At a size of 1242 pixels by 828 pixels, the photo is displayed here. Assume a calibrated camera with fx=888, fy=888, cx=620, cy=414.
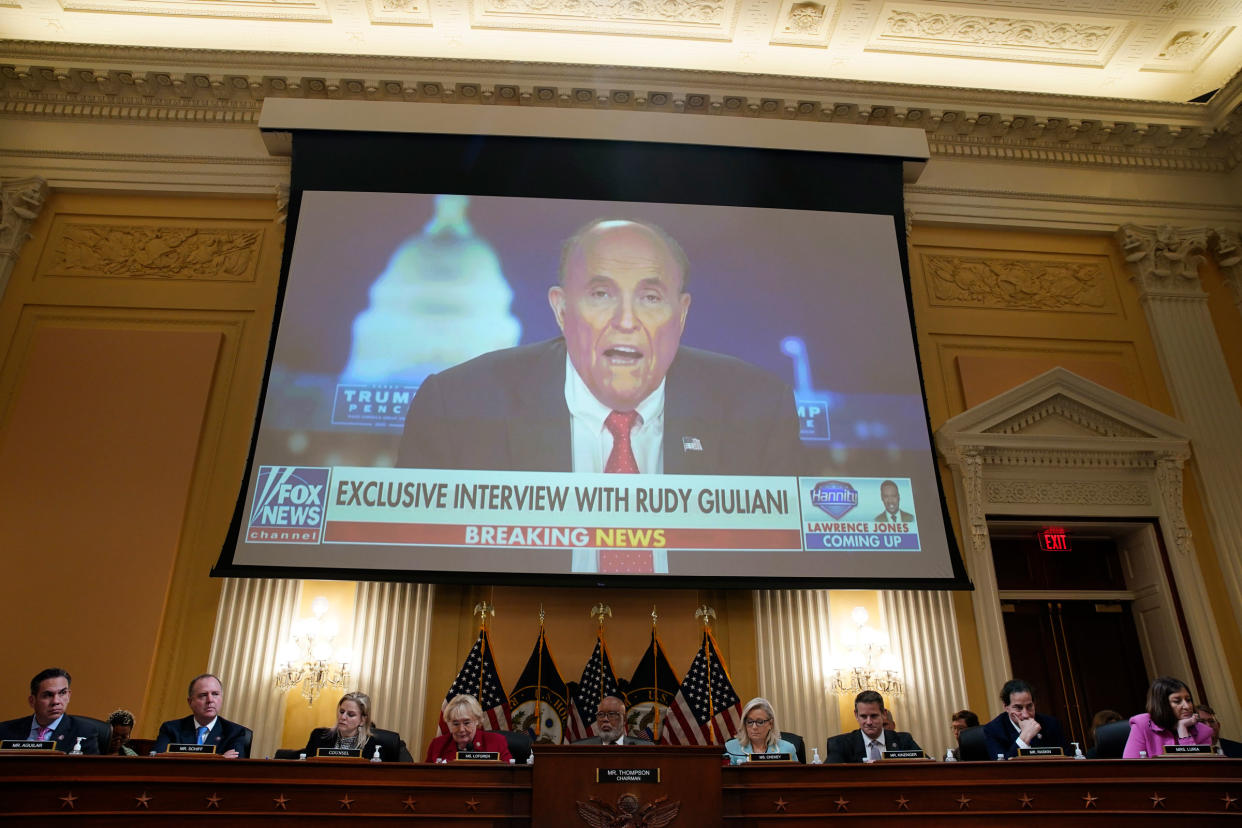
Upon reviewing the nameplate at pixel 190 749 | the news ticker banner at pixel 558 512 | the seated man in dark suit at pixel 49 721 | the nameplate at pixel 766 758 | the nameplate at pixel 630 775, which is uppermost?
the news ticker banner at pixel 558 512

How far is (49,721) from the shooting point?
4074 millimetres

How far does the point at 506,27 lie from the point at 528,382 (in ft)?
11.4

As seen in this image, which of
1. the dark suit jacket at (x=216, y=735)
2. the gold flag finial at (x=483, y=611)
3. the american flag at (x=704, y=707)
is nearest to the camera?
the dark suit jacket at (x=216, y=735)

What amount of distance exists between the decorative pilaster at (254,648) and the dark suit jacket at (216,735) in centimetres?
153

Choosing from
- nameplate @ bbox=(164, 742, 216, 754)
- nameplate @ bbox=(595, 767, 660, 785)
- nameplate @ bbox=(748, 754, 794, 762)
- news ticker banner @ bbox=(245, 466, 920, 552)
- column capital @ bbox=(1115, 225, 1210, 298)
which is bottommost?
nameplate @ bbox=(595, 767, 660, 785)

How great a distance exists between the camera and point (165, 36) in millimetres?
7832

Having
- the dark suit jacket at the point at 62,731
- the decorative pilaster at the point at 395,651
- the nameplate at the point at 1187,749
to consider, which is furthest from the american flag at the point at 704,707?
the dark suit jacket at the point at 62,731

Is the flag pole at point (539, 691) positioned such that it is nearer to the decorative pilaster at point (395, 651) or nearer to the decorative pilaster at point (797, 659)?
the decorative pilaster at point (395, 651)

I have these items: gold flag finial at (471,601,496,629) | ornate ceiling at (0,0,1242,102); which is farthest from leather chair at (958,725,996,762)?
ornate ceiling at (0,0,1242,102)

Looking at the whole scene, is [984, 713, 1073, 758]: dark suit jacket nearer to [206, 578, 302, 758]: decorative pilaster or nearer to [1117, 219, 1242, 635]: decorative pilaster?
[1117, 219, 1242, 635]: decorative pilaster

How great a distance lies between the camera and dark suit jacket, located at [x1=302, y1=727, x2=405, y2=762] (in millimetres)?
4062

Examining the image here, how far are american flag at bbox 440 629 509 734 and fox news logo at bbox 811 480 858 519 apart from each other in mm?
2421

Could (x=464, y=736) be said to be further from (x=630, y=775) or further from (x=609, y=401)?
(x=609, y=401)

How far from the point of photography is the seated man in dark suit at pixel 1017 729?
13.6ft
